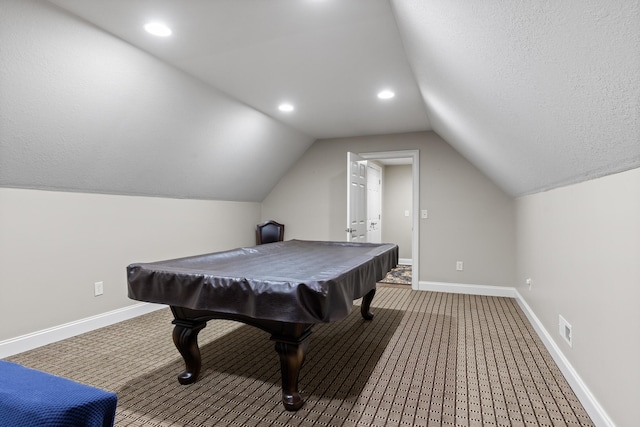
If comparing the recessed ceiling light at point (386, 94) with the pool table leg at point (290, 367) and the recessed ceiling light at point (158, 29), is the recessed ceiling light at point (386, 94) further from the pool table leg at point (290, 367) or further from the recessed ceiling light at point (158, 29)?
the pool table leg at point (290, 367)

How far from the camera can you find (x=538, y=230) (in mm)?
3268

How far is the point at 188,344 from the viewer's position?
2.26m

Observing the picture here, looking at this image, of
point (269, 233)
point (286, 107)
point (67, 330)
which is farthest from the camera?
point (269, 233)

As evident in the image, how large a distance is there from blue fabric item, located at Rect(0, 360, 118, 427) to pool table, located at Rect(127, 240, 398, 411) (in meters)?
0.88

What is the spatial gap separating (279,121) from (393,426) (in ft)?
13.0

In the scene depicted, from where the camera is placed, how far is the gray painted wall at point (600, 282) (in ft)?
4.76

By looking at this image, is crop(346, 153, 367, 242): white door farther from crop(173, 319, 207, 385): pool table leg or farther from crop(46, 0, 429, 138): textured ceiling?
crop(173, 319, 207, 385): pool table leg

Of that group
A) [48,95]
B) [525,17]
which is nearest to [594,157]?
[525,17]

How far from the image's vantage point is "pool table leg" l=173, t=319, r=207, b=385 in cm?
223

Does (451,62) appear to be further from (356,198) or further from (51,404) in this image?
(356,198)

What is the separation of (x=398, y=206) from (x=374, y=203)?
93cm

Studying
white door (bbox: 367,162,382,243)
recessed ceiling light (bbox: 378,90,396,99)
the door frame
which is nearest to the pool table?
recessed ceiling light (bbox: 378,90,396,99)

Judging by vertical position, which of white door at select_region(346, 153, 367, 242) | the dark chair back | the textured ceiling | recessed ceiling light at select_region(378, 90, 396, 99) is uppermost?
recessed ceiling light at select_region(378, 90, 396, 99)

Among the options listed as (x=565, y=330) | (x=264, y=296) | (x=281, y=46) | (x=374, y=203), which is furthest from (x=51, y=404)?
(x=374, y=203)
